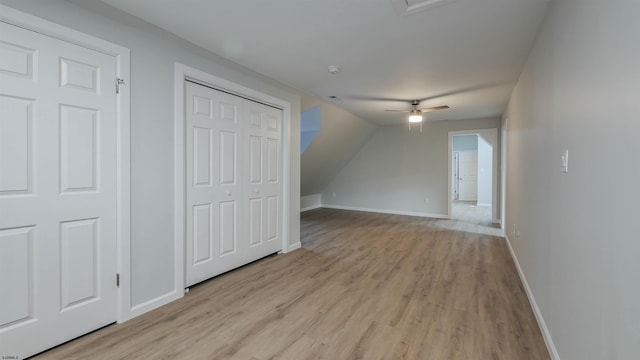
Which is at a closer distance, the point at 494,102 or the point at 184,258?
the point at 184,258

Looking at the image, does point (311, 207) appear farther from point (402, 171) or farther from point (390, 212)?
point (402, 171)

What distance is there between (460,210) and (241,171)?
6.56 metres

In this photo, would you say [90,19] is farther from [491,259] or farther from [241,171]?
[491,259]

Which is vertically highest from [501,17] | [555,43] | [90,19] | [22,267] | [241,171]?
[501,17]

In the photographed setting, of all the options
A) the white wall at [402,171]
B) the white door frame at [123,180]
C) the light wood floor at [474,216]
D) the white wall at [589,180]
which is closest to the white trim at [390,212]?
the white wall at [402,171]

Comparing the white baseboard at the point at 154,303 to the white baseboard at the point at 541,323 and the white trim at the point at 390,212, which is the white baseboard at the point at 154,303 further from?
the white trim at the point at 390,212

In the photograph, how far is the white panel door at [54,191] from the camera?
160cm

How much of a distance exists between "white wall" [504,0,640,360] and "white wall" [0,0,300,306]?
2.77m

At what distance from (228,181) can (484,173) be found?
8.52 metres

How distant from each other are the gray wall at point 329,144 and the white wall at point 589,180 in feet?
10.2

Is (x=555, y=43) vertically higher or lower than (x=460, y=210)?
higher

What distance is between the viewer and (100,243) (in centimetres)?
197

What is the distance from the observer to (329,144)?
603 cm

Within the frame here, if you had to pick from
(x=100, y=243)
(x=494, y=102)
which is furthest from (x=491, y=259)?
(x=100, y=243)
